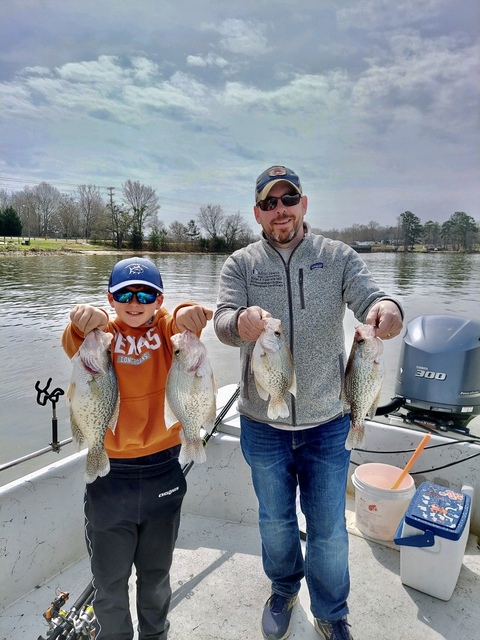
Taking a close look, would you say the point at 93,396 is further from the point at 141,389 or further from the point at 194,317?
the point at 194,317

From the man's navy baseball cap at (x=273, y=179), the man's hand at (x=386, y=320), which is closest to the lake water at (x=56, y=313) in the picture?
the man's navy baseball cap at (x=273, y=179)

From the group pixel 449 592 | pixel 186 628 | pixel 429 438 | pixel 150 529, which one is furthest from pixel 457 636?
pixel 150 529

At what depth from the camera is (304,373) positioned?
6.97ft

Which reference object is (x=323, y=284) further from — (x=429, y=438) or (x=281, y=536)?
(x=429, y=438)

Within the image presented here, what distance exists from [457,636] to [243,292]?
2.29m

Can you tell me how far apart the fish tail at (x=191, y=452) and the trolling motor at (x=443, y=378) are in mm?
2029

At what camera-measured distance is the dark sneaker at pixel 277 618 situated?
2.34 meters

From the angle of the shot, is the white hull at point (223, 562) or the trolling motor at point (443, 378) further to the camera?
the trolling motor at point (443, 378)

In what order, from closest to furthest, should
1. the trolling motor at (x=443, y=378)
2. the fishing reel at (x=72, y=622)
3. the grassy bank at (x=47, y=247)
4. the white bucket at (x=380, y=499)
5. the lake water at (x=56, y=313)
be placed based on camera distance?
1. the fishing reel at (x=72, y=622)
2. the white bucket at (x=380, y=499)
3. the trolling motor at (x=443, y=378)
4. the lake water at (x=56, y=313)
5. the grassy bank at (x=47, y=247)

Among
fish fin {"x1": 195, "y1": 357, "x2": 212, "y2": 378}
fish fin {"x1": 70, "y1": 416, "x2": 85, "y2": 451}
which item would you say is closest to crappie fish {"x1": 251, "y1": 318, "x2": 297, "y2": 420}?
fish fin {"x1": 195, "y1": 357, "x2": 212, "y2": 378}

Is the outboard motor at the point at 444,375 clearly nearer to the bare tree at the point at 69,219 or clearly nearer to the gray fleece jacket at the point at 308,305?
the gray fleece jacket at the point at 308,305

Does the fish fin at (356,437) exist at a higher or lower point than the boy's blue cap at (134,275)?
lower

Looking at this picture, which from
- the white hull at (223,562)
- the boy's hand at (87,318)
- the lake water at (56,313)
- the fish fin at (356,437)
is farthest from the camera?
the lake water at (56,313)

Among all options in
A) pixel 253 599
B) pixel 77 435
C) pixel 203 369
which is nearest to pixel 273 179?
pixel 203 369
